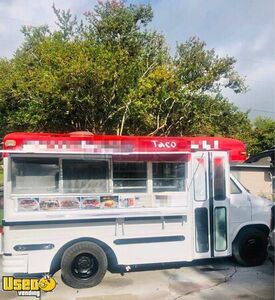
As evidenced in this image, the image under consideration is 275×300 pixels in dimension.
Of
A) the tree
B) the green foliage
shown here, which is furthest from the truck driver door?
the tree

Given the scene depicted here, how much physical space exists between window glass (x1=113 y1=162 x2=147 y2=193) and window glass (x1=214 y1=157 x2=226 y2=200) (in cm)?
122

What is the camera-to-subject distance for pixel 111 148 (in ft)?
20.0

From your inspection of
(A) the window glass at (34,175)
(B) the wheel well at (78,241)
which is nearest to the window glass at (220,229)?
(B) the wheel well at (78,241)

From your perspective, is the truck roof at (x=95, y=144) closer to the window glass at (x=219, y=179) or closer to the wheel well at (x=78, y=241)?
the window glass at (x=219, y=179)

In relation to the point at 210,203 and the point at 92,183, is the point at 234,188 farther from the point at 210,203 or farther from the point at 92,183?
→ the point at 92,183

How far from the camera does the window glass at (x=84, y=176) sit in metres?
6.17

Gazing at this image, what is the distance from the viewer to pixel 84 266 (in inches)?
237

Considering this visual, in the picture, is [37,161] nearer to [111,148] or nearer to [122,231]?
[111,148]

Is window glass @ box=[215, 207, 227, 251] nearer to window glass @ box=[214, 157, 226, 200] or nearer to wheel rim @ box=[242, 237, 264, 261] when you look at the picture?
window glass @ box=[214, 157, 226, 200]

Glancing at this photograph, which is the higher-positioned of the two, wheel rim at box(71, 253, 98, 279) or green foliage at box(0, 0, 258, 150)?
green foliage at box(0, 0, 258, 150)

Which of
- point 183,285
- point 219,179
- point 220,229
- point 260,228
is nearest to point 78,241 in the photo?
point 183,285

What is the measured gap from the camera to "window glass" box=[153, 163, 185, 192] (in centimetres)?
656

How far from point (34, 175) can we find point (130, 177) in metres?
1.48

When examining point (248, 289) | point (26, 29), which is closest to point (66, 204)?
point (248, 289)
